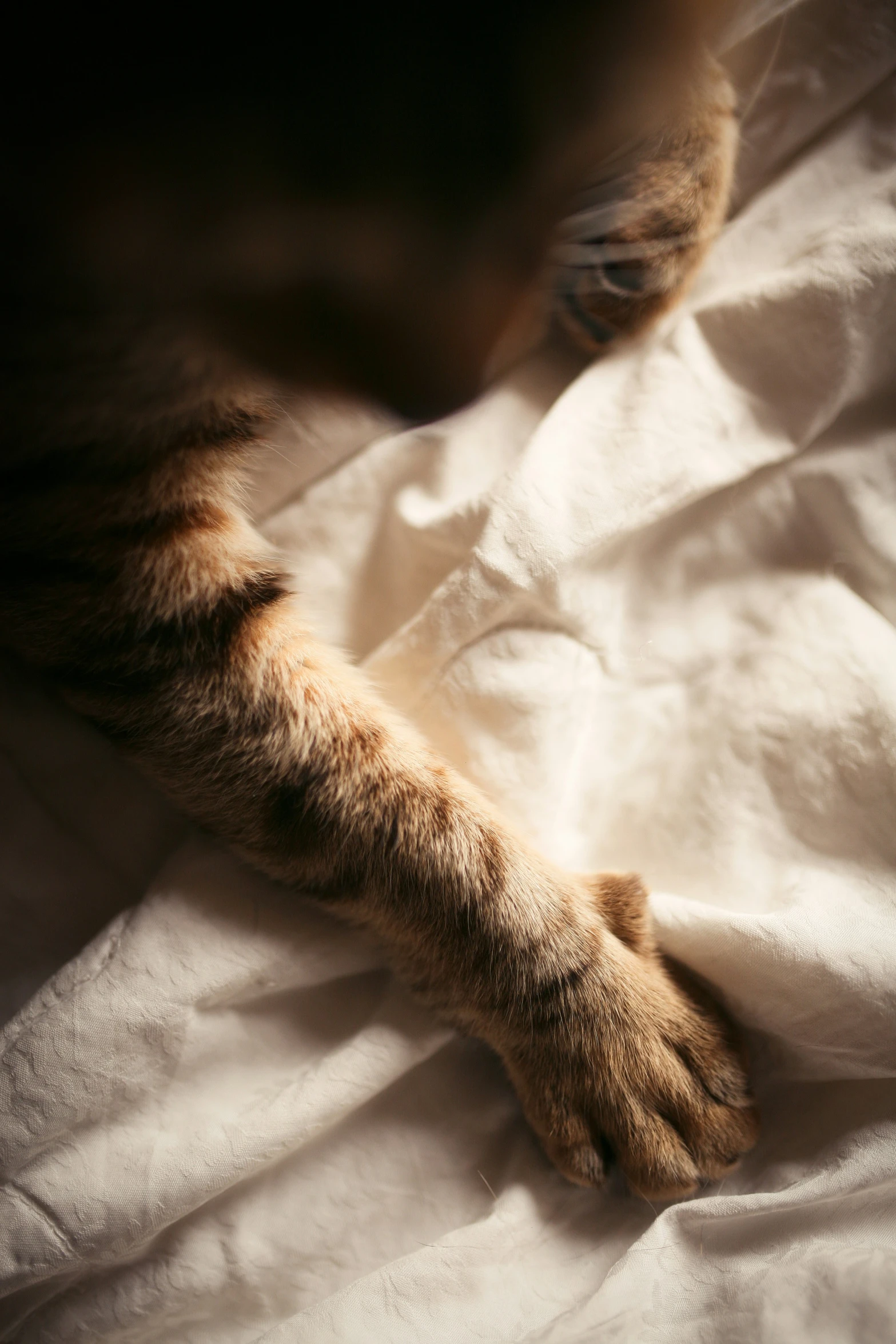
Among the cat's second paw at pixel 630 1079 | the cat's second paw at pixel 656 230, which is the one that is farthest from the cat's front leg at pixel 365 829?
the cat's second paw at pixel 656 230

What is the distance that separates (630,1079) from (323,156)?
61 cm

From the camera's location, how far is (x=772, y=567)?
2.40 ft

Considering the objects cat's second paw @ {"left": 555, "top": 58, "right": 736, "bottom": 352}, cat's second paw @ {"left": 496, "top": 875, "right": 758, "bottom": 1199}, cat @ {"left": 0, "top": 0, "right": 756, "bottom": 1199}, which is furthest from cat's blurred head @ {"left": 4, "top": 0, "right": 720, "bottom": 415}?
cat's second paw @ {"left": 496, "top": 875, "right": 758, "bottom": 1199}

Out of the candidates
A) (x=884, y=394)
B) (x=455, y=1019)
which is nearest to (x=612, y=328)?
(x=884, y=394)

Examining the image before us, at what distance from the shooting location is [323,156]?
1.40ft

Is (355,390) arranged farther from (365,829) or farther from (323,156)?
(365,829)

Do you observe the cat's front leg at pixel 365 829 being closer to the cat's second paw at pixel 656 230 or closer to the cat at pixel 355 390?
the cat at pixel 355 390

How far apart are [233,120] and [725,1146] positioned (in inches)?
27.8

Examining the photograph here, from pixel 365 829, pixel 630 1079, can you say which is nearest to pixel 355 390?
pixel 365 829

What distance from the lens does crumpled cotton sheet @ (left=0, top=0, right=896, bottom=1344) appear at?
0.57 metres

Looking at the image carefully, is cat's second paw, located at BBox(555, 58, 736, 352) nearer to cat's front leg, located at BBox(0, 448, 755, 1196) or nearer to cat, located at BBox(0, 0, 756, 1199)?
cat, located at BBox(0, 0, 756, 1199)

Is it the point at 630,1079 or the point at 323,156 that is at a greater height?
the point at 323,156

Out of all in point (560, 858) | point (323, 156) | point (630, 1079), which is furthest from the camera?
point (560, 858)

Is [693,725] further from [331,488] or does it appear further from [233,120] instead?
[233,120]
